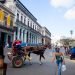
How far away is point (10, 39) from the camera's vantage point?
→ 156 feet

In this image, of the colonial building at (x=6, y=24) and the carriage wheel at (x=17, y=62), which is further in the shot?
the colonial building at (x=6, y=24)

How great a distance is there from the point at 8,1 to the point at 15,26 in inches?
233

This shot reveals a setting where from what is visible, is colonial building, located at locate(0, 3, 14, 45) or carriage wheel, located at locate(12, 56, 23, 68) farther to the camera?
colonial building, located at locate(0, 3, 14, 45)

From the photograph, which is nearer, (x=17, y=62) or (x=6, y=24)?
(x=17, y=62)

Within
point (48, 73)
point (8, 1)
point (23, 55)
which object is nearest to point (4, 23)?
point (8, 1)

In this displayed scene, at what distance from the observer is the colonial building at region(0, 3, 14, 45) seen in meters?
41.7

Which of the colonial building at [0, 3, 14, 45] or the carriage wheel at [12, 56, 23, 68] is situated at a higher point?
the colonial building at [0, 3, 14, 45]

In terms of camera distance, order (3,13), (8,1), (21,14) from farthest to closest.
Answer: (21,14) → (8,1) → (3,13)

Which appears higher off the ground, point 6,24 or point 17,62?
point 6,24

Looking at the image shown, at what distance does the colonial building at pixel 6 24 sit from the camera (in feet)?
137

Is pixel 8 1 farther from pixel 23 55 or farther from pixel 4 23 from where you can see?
pixel 23 55

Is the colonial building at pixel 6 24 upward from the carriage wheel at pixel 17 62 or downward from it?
upward

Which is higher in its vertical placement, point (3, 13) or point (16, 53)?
point (3, 13)

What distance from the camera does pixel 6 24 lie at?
44469mm
